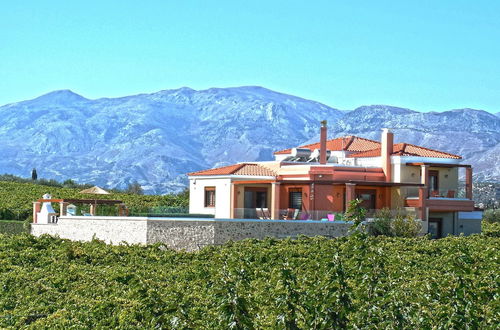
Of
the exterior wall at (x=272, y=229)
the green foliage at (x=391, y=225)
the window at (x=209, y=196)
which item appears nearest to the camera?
the exterior wall at (x=272, y=229)

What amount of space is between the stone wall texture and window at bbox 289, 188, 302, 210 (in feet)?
12.0

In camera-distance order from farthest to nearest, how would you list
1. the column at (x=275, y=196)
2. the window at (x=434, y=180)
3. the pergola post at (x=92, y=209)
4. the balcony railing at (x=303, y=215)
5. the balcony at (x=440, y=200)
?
1. the window at (x=434, y=180)
2. the balcony at (x=440, y=200)
3. the column at (x=275, y=196)
4. the pergola post at (x=92, y=209)
5. the balcony railing at (x=303, y=215)

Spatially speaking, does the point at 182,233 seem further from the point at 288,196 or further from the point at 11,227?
the point at 11,227

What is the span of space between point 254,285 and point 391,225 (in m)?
17.0

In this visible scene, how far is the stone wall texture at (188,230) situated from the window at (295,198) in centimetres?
365

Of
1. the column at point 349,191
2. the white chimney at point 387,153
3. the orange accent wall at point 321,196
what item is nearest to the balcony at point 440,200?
the white chimney at point 387,153

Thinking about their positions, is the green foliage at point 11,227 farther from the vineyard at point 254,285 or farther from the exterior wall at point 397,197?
the exterior wall at point 397,197

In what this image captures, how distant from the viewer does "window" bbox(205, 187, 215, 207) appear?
146ft

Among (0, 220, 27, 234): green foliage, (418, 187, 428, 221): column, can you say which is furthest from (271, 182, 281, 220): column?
(0, 220, 27, 234): green foliage

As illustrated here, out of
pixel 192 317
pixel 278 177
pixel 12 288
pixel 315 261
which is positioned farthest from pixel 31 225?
pixel 192 317

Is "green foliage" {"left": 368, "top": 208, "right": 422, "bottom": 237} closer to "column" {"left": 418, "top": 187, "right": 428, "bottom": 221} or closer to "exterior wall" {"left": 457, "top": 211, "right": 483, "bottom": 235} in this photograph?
"column" {"left": 418, "top": 187, "right": 428, "bottom": 221}

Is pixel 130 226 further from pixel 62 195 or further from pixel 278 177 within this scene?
pixel 62 195

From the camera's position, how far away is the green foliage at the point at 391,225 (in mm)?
40125

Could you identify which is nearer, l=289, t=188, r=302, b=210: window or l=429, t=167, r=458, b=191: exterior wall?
l=289, t=188, r=302, b=210: window
